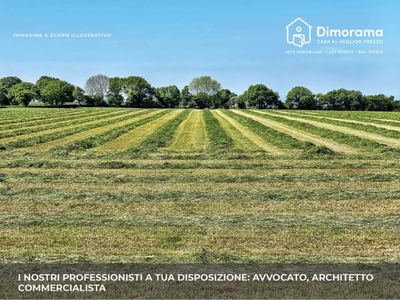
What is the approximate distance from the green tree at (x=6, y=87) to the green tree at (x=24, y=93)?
20.7 ft

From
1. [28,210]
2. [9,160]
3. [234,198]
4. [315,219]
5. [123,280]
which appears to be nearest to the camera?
[123,280]

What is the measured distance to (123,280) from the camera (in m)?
6.66

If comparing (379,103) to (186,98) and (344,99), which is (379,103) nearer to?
(344,99)

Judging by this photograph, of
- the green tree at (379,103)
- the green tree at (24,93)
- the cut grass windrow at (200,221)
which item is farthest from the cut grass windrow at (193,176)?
the green tree at (24,93)

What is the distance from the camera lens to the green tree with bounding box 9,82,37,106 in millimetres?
121000

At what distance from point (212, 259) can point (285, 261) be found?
1.18 m

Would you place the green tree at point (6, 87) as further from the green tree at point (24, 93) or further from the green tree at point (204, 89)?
the green tree at point (204, 89)

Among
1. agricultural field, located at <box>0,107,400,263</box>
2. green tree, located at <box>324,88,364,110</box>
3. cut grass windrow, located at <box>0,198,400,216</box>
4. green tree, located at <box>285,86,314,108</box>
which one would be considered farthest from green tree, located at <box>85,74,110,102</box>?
cut grass windrow, located at <box>0,198,400,216</box>

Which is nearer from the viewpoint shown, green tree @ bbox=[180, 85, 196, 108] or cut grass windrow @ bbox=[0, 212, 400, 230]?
cut grass windrow @ bbox=[0, 212, 400, 230]

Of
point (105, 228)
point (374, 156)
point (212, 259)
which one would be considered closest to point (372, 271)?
point (212, 259)

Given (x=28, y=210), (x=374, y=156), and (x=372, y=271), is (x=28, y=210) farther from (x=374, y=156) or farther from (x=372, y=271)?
(x=374, y=156)

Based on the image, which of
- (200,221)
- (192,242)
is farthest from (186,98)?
(192,242)

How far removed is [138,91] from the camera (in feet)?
438

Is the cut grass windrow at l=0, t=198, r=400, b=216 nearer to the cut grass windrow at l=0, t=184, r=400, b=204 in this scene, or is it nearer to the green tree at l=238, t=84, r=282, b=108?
the cut grass windrow at l=0, t=184, r=400, b=204
